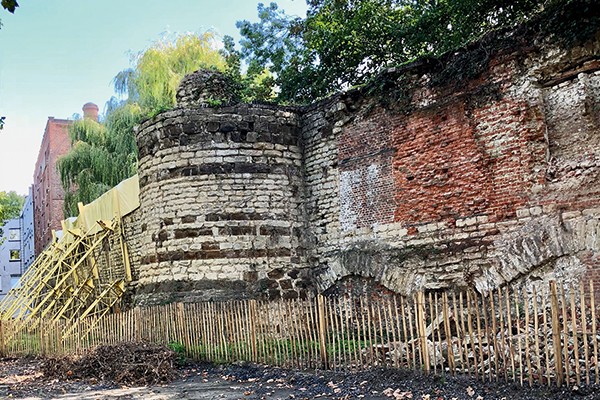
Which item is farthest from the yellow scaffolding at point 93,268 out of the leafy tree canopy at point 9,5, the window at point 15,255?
the window at point 15,255

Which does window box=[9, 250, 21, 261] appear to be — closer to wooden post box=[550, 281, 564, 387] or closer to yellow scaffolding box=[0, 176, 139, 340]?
yellow scaffolding box=[0, 176, 139, 340]

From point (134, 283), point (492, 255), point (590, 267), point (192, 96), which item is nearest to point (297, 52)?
Result: point (192, 96)

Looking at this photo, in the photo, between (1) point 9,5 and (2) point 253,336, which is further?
(2) point 253,336

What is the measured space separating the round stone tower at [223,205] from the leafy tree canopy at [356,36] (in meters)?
6.40

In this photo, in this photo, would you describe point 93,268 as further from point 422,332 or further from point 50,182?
point 50,182

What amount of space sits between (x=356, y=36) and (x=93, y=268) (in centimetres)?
1090

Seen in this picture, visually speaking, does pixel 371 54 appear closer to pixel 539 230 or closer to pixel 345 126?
pixel 345 126

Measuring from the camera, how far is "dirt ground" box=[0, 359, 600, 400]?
22.5ft

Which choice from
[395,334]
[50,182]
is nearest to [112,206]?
[395,334]

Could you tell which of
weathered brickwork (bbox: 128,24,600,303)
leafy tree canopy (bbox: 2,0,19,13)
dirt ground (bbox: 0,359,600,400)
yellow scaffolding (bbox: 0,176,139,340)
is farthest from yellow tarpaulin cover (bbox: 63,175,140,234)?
leafy tree canopy (bbox: 2,0,19,13)

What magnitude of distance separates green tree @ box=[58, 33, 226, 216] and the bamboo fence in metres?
12.3

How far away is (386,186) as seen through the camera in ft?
40.5

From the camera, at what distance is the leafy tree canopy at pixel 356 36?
57.1 feet

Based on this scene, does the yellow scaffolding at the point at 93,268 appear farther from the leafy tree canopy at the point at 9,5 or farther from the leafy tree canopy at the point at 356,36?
the leafy tree canopy at the point at 9,5
